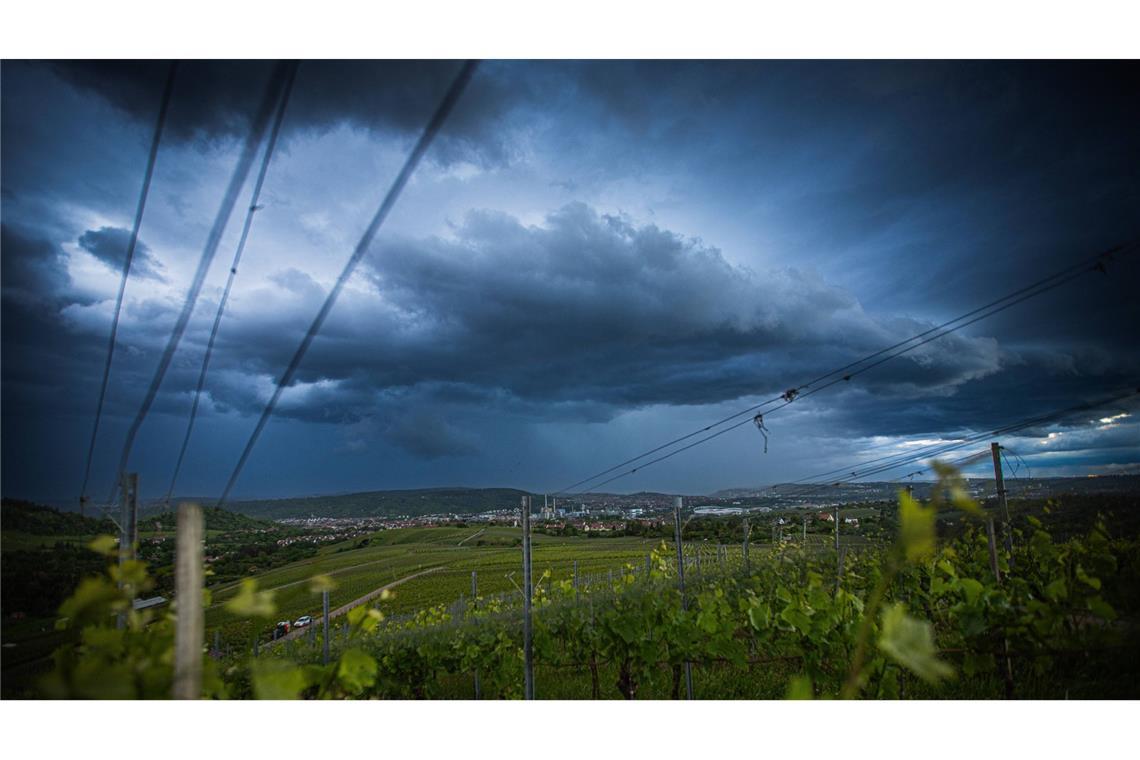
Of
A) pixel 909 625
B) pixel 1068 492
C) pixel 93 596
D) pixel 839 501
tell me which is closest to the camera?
pixel 909 625

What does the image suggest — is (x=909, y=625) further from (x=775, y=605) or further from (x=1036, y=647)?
(x=775, y=605)

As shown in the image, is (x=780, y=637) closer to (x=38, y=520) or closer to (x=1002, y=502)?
(x=1002, y=502)

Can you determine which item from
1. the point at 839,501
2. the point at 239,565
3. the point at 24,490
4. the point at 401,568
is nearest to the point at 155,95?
the point at 24,490

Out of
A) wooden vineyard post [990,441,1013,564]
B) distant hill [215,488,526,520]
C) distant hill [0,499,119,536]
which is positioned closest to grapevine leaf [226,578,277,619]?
distant hill [0,499,119,536]

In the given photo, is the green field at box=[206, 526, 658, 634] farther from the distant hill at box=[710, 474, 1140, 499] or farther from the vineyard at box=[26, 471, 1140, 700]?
the vineyard at box=[26, 471, 1140, 700]

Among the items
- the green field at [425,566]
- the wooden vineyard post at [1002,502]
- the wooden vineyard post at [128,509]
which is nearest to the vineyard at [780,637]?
the wooden vineyard post at [1002,502]

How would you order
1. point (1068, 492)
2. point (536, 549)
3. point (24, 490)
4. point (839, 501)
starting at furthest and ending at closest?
point (536, 549)
point (839, 501)
point (1068, 492)
point (24, 490)
